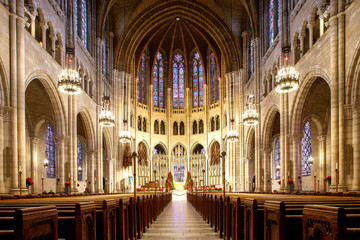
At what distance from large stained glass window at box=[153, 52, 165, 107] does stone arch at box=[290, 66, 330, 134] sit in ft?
100

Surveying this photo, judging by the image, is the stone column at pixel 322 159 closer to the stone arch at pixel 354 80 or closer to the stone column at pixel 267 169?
the stone column at pixel 267 169

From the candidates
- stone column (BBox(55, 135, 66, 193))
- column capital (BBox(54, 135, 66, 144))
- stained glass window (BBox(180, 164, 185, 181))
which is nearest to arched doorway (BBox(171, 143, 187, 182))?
stained glass window (BBox(180, 164, 185, 181))

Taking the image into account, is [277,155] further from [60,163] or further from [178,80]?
[178,80]

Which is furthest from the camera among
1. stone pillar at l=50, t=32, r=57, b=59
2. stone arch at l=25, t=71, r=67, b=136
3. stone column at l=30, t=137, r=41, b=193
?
stone column at l=30, t=137, r=41, b=193

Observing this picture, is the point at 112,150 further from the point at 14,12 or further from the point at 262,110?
the point at 14,12

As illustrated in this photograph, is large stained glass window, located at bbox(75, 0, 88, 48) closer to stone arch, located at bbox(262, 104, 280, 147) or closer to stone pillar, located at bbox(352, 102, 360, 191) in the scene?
stone arch, located at bbox(262, 104, 280, 147)

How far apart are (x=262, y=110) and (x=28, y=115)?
669 inches

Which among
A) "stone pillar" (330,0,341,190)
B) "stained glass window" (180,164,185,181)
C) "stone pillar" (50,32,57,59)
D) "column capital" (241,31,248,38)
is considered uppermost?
"column capital" (241,31,248,38)

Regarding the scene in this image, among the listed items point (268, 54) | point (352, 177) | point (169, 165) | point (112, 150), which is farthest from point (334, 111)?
point (169, 165)

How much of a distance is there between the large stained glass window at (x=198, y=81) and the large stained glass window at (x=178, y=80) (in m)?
1.76

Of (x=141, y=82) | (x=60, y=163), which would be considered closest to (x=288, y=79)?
(x=60, y=163)

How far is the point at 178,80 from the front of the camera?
49531 millimetres

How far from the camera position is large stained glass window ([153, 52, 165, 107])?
48469mm

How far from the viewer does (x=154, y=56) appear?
47281mm
